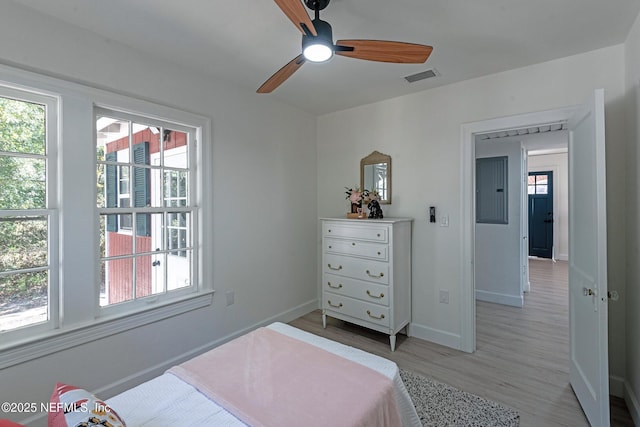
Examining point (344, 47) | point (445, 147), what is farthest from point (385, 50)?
point (445, 147)

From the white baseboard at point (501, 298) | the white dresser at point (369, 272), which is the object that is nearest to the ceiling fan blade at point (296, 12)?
the white dresser at point (369, 272)

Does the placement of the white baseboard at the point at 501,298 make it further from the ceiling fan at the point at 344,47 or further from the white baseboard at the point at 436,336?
the ceiling fan at the point at 344,47

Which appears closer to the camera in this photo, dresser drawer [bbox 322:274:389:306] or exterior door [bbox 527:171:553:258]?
dresser drawer [bbox 322:274:389:306]

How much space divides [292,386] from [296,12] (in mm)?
1638

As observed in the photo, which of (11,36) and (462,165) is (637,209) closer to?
(462,165)

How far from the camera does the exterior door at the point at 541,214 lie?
715 cm

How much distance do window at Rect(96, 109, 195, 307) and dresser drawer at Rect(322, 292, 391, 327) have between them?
57.9 inches

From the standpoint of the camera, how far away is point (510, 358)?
2660 mm

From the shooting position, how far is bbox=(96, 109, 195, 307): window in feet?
7.11

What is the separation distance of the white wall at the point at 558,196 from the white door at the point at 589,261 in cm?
605

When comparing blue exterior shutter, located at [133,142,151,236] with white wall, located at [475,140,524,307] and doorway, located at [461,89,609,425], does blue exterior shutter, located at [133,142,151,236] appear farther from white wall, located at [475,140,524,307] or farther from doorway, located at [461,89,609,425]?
white wall, located at [475,140,524,307]

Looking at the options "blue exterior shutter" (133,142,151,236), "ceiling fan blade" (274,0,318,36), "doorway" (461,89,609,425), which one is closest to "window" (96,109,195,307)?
"blue exterior shutter" (133,142,151,236)

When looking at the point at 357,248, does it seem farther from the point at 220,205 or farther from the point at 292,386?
the point at 292,386

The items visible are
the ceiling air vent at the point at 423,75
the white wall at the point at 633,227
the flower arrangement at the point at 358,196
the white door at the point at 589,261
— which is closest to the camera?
the white door at the point at 589,261
